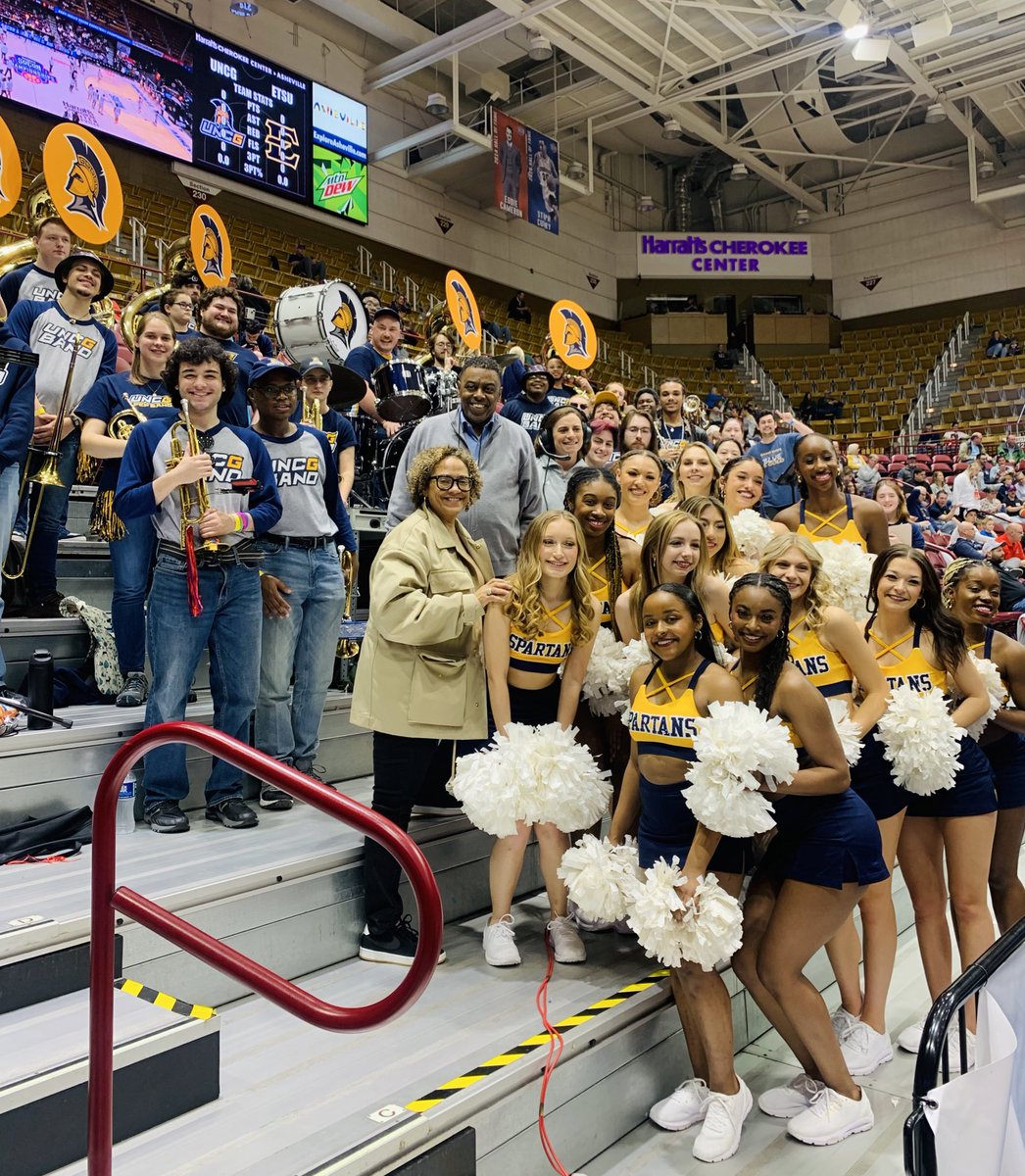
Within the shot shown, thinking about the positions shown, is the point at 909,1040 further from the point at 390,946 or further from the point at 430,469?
the point at 430,469

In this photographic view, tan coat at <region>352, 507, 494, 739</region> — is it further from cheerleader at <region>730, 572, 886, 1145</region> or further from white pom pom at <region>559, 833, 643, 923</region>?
cheerleader at <region>730, 572, 886, 1145</region>

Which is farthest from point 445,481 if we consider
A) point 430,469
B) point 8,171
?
point 8,171

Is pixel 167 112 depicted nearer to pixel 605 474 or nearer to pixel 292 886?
pixel 605 474

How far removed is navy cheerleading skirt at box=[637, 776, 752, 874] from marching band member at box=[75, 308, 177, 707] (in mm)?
2214

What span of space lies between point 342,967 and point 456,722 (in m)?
0.81

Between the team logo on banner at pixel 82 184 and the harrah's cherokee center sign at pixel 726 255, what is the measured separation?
1678 cm

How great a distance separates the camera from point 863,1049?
317 cm

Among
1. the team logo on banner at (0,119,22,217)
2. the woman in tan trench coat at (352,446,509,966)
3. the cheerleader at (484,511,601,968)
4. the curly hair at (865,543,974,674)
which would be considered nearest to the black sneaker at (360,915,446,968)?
the woman in tan trench coat at (352,446,509,966)

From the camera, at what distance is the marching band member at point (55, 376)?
4281 mm

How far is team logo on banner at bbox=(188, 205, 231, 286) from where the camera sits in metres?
8.37

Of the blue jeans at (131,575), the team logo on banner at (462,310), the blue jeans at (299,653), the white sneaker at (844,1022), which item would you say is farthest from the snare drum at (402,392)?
the white sneaker at (844,1022)

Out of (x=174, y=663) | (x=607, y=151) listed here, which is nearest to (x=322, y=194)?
(x=607, y=151)

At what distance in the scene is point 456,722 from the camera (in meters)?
3.18

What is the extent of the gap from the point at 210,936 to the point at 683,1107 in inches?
66.0
